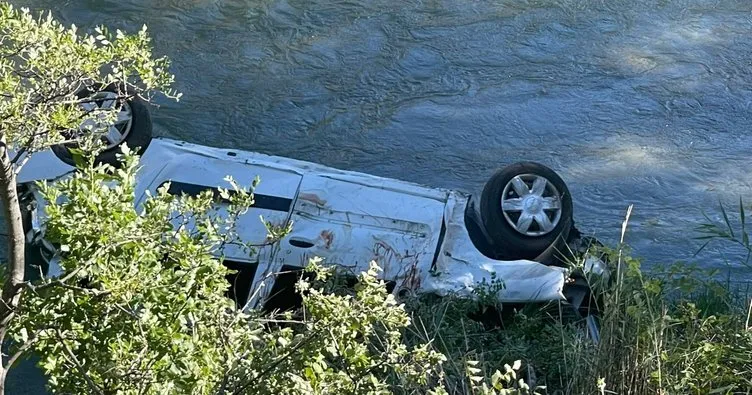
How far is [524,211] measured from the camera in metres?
6.89

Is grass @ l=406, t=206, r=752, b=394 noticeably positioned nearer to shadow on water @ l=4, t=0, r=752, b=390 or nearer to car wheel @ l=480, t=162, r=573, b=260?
car wheel @ l=480, t=162, r=573, b=260

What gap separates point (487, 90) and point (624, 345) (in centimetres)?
605

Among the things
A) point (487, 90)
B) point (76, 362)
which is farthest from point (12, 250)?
point (487, 90)

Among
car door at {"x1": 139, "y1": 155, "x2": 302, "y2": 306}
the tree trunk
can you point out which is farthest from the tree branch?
car door at {"x1": 139, "y1": 155, "x2": 302, "y2": 306}

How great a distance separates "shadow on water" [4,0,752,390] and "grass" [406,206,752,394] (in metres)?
2.90

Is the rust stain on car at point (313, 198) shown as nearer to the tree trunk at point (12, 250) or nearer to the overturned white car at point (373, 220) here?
the overturned white car at point (373, 220)

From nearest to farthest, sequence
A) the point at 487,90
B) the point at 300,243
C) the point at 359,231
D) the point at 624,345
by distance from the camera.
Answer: the point at 624,345, the point at 300,243, the point at 359,231, the point at 487,90

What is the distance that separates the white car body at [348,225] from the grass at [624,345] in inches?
8.9

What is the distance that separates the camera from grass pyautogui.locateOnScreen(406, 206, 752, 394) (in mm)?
5359

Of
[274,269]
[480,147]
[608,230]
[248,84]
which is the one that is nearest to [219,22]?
[248,84]

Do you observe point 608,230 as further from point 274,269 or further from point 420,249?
point 274,269

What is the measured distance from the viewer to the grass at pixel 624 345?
17.6ft

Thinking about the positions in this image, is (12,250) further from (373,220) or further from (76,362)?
(373,220)

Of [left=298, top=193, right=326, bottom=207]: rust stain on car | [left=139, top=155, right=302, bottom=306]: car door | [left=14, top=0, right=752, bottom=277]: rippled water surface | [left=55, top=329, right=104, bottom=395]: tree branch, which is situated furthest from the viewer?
[left=14, top=0, right=752, bottom=277]: rippled water surface
